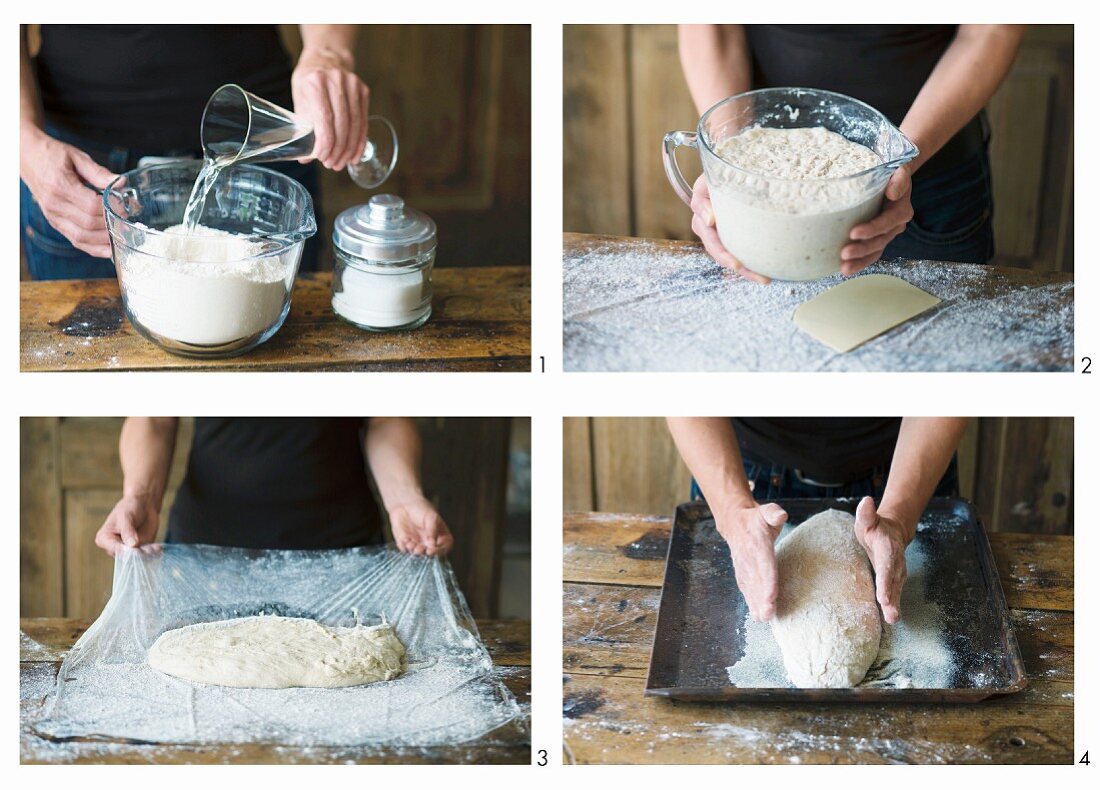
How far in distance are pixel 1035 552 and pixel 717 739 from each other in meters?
0.38


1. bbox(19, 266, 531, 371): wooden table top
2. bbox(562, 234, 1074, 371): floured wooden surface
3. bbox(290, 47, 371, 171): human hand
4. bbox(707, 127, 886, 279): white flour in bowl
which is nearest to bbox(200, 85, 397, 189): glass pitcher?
bbox(290, 47, 371, 171): human hand

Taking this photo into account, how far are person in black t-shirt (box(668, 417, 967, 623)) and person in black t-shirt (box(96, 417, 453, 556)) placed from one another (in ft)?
0.95

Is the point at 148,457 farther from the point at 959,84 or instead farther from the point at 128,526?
the point at 959,84

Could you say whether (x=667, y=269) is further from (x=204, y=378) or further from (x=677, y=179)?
(x=204, y=378)

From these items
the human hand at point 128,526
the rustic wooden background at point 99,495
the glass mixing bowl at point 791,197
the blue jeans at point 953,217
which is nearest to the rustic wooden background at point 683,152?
the blue jeans at point 953,217

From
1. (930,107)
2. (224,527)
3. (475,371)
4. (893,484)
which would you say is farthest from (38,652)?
(930,107)

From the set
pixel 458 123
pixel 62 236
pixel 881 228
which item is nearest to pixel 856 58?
pixel 881 228

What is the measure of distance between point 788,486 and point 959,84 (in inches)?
15.4

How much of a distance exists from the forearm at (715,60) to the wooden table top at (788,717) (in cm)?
45

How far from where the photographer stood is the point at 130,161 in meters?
0.97

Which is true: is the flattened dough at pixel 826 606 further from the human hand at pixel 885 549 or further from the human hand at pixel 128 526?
the human hand at pixel 128 526

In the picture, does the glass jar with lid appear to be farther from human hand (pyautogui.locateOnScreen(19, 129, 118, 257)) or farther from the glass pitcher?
human hand (pyautogui.locateOnScreen(19, 129, 118, 257))

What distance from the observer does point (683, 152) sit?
1116mm

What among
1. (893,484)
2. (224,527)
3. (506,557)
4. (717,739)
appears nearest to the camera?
(717,739)
